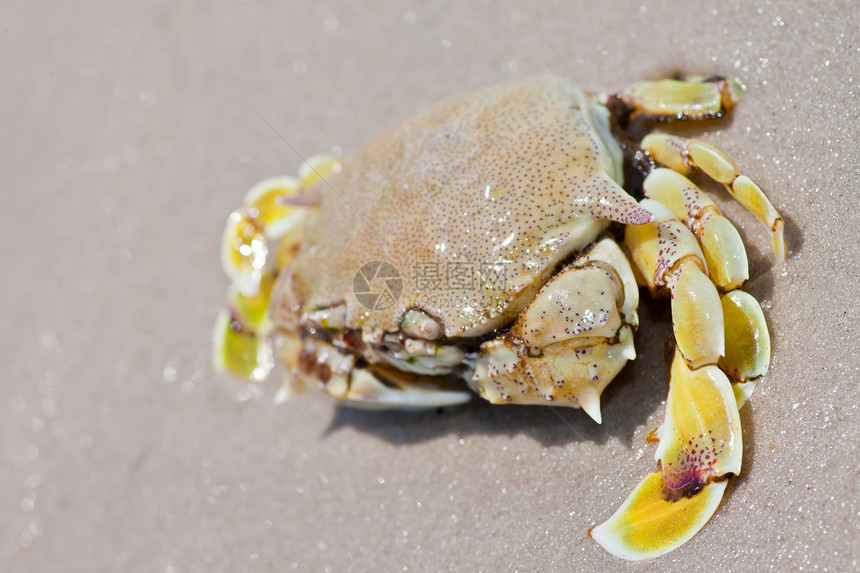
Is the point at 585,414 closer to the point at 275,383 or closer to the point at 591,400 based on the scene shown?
the point at 591,400

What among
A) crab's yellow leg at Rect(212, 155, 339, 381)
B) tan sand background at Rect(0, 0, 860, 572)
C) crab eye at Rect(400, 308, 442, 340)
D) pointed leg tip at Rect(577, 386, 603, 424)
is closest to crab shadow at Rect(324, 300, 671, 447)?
tan sand background at Rect(0, 0, 860, 572)

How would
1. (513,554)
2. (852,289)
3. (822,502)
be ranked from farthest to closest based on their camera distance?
(513,554) < (852,289) < (822,502)

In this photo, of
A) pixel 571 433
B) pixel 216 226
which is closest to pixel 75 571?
pixel 216 226

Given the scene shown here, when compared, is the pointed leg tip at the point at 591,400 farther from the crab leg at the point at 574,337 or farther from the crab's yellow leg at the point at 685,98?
the crab's yellow leg at the point at 685,98

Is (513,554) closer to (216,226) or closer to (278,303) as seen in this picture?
(278,303)

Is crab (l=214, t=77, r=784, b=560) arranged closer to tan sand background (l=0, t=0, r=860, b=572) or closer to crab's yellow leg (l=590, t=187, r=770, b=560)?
crab's yellow leg (l=590, t=187, r=770, b=560)
